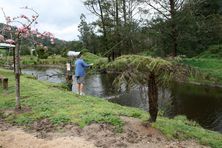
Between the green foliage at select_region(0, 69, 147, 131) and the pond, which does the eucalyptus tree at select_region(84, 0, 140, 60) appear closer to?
the pond

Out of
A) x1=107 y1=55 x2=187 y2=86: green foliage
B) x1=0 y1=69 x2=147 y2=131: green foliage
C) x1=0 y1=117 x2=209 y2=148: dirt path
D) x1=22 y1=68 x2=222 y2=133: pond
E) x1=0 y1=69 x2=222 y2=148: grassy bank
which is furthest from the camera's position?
x1=22 y1=68 x2=222 y2=133: pond

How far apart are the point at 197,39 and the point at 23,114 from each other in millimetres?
33832

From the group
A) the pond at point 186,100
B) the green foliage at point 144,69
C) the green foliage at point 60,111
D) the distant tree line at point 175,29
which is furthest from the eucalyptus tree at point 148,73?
the distant tree line at point 175,29

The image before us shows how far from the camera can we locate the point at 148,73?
11414 mm

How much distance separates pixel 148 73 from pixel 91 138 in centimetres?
264

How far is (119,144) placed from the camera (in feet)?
33.4

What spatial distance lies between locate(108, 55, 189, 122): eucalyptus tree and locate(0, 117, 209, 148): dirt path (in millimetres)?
1037

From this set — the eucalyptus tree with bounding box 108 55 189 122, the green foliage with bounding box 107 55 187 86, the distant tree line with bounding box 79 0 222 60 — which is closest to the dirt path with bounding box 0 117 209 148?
the eucalyptus tree with bounding box 108 55 189 122

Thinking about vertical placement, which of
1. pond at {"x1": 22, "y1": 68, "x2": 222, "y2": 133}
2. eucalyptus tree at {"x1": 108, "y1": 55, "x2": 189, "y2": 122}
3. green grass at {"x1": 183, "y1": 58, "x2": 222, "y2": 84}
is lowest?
pond at {"x1": 22, "y1": 68, "x2": 222, "y2": 133}

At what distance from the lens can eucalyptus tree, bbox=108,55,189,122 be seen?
11031mm

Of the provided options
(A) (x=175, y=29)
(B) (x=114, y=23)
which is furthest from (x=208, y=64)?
(B) (x=114, y=23)

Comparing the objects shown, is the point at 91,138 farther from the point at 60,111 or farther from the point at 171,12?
the point at 171,12

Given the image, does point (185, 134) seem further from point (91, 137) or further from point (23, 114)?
point (23, 114)

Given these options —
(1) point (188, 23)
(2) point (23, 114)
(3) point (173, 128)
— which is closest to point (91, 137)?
(3) point (173, 128)
